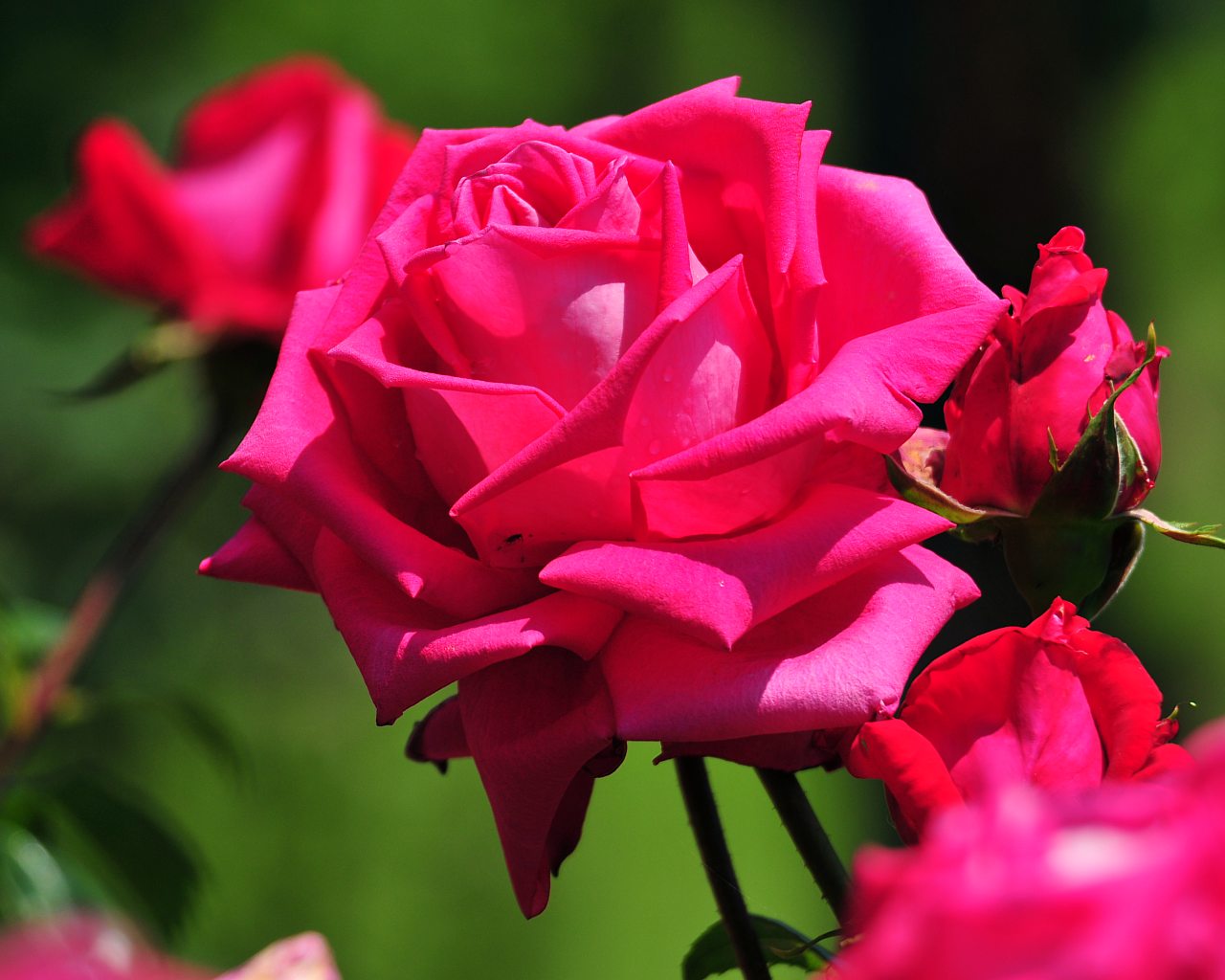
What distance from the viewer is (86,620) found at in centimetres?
74

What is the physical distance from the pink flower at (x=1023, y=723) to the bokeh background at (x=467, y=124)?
1.21m

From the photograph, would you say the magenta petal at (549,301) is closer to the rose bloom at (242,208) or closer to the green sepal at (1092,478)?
the green sepal at (1092,478)

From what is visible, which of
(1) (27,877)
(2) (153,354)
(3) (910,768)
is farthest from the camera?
(2) (153,354)

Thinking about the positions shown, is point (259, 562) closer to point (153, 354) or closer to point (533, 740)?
point (533, 740)

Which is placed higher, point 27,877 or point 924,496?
point 924,496

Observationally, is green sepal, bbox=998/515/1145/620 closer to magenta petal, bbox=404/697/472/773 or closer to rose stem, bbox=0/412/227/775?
magenta petal, bbox=404/697/472/773

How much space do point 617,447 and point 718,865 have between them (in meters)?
0.09

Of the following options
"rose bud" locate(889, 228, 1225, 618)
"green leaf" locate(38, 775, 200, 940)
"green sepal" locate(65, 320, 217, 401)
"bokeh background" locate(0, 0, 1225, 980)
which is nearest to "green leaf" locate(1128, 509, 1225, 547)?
"rose bud" locate(889, 228, 1225, 618)

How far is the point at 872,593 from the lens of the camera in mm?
313

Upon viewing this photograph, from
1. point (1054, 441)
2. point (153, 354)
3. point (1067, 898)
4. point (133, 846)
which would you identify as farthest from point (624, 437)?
point (153, 354)

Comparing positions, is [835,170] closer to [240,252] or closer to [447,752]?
[447,752]

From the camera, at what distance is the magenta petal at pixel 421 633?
30 centimetres

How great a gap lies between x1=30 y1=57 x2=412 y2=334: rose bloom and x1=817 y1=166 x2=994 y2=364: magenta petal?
1.92ft

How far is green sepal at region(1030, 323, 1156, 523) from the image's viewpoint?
35 centimetres
